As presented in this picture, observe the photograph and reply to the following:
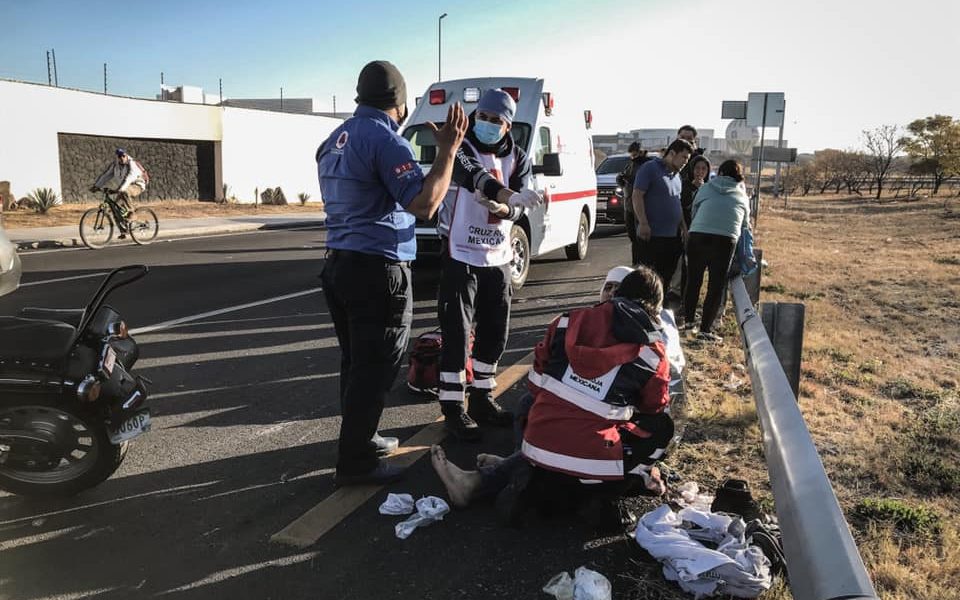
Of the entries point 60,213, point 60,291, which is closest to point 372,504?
point 60,291

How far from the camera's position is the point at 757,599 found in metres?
2.70

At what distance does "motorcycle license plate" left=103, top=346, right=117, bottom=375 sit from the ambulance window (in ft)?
21.6

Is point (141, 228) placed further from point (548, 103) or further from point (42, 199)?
point (548, 103)

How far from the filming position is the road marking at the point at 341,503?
3.21 metres

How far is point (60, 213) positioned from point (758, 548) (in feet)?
68.1

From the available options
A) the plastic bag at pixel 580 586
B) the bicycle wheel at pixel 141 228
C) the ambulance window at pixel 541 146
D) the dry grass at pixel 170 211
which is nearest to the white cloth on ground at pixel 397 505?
the plastic bag at pixel 580 586

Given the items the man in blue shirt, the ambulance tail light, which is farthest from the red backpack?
the ambulance tail light

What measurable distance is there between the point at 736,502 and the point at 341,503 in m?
1.87

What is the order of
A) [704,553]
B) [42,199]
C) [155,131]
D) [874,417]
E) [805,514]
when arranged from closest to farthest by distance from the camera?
1. [805,514]
2. [704,553]
3. [874,417]
4. [42,199]
5. [155,131]

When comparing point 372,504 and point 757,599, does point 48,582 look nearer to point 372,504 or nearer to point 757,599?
point 372,504

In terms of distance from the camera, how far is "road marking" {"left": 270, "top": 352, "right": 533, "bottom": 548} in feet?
10.5

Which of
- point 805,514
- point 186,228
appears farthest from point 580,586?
point 186,228

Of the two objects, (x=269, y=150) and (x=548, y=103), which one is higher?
(x=269, y=150)

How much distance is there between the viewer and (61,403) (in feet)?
11.1
